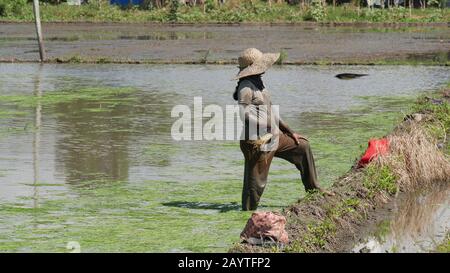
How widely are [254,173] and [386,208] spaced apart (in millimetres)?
1320

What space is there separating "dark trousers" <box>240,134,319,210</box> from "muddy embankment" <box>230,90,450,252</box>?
1.13ft

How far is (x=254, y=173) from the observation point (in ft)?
32.6

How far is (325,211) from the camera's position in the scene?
30.5 ft

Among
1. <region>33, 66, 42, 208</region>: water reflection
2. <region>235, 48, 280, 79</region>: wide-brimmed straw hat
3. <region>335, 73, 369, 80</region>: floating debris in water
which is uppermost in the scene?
<region>235, 48, 280, 79</region>: wide-brimmed straw hat

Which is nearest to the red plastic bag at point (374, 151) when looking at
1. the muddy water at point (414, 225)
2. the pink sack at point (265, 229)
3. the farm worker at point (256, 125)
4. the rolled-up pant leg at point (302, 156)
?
the muddy water at point (414, 225)

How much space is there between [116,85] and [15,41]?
17.2 meters

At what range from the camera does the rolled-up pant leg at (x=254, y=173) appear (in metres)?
9.90

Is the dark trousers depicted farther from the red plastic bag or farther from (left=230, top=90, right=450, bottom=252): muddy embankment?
the red plastic bag

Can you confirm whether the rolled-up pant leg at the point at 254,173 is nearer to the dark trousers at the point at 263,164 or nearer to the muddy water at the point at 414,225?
the dark trousers at the point at 263,164

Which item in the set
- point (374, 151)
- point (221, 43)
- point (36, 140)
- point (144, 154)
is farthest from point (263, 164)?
point (221, 43)

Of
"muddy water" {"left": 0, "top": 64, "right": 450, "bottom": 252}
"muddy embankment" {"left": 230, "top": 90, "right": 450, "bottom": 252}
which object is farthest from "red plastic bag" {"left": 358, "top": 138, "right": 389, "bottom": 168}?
"muddy water" {"left": 0, "top": 64, "right": 450, "bottom": 252}

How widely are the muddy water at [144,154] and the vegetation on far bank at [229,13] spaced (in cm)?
2544

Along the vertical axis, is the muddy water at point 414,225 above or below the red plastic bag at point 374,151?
below

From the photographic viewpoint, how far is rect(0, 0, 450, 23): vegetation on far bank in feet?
166
